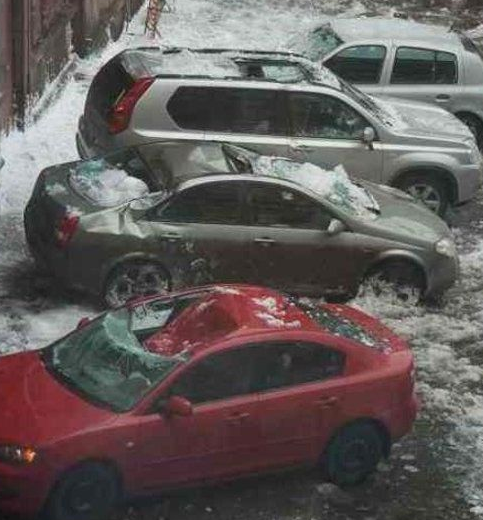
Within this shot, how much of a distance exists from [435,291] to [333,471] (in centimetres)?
391

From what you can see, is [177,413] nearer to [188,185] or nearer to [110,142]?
[188,185]

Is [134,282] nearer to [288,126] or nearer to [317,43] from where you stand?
[288,126]

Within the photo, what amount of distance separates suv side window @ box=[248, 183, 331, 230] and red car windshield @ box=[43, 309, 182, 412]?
2952mm

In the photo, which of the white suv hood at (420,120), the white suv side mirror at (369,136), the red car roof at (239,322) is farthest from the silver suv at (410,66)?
the red car roof at (239,322)

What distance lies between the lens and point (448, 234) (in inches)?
509

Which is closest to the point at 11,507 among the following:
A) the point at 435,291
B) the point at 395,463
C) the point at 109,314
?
the point at 109,314

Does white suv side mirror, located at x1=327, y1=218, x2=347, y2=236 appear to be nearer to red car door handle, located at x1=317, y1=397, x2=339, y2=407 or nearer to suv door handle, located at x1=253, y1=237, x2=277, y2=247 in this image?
suv door handle, located at x1=253, y1=237, x2=277, y2=247

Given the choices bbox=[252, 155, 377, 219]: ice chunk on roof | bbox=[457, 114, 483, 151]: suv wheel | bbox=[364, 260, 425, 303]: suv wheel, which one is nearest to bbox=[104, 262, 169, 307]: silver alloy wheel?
bbox=[252, 155, 377, 219]: ice chunk on roof

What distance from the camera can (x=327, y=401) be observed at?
9109 millimetres

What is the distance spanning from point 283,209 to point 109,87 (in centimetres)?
318

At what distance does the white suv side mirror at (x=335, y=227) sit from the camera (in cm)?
1227

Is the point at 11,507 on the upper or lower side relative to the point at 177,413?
lower

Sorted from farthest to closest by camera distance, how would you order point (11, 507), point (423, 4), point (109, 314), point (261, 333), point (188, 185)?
point (423, 4) < point (188, 185) < point (109, 314) < point (261, 333) < point (11, 507)

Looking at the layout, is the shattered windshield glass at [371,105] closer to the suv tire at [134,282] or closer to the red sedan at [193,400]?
the suv tire at [134,282]
